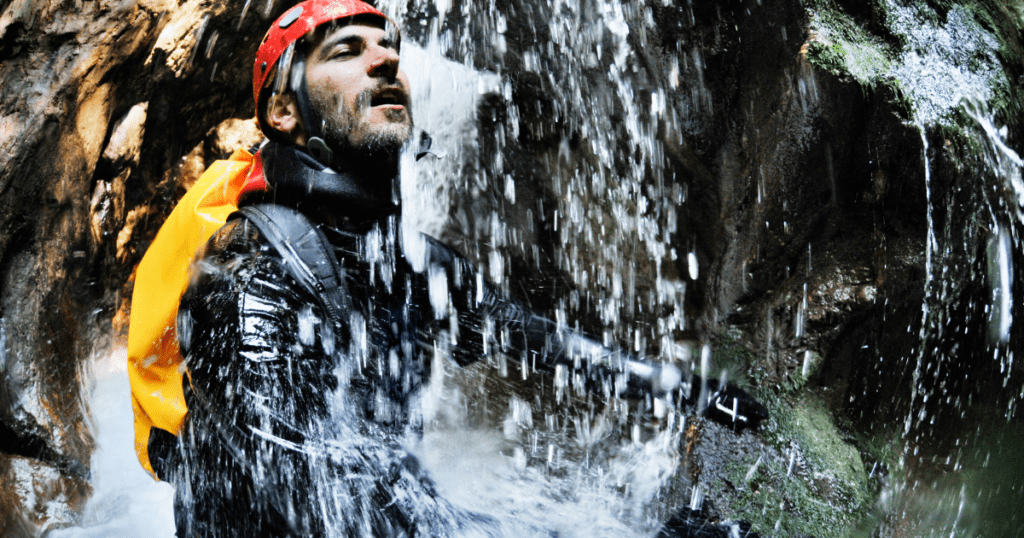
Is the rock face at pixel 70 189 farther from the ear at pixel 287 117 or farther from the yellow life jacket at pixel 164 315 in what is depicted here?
the ear at pixel 287 117

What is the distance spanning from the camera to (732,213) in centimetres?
313

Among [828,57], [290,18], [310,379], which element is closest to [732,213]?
[828,57]

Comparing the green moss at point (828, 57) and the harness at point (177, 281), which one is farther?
the green moss at point (828, 57)

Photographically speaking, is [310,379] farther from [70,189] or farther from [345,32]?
[70,189]

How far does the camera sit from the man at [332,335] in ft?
4.90

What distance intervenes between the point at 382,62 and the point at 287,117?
0.37 metres

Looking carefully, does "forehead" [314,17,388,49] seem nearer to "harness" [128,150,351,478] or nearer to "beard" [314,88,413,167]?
"beard" [314,88,413,167]

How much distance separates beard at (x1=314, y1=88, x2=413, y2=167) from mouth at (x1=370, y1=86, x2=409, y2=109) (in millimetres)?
21

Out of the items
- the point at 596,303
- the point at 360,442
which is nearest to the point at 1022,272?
the point at 596,303

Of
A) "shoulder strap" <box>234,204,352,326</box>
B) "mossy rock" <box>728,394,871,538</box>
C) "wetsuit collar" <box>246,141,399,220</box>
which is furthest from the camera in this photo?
"mossy rock" <box>728,394,871,538</box>

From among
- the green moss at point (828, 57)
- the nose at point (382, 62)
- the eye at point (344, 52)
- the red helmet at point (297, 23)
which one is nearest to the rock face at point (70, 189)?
the red helmet at point (297, 23)

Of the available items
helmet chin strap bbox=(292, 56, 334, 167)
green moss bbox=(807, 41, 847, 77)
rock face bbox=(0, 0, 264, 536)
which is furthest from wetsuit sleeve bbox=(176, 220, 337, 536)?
green moss bbox=(807, 41, 847, 77)

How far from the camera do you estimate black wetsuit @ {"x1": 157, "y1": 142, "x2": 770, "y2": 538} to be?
1.47m

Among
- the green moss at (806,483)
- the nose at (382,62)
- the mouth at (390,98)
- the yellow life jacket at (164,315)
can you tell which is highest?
the nose at (382,62)
